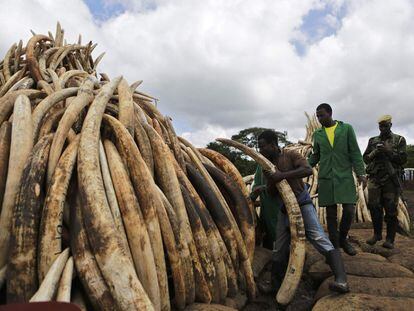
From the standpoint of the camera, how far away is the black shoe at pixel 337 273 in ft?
9.58

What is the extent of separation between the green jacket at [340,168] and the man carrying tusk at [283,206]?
0.51 meters

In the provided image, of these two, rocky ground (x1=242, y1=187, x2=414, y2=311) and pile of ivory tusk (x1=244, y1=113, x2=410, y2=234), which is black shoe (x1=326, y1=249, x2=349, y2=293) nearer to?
rocky ground (x1=242, y1=187, x2=414, y2=311)

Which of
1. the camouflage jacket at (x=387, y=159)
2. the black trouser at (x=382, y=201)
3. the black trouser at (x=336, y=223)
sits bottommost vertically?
the black trouser at (x=336, y=223)

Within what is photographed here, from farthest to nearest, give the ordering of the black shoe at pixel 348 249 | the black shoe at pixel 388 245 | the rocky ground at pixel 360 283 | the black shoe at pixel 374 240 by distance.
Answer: the black shoe at pixel 374 240 → the black shoe at pixel 388 245 → the black shoe at pixel 348 249 → the rocky ground at pixel 360 283

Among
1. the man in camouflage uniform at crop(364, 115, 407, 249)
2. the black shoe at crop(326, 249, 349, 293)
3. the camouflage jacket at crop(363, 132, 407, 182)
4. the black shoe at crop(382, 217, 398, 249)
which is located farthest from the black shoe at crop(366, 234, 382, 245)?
the black shoe at crop(326, 249, 349, 293)

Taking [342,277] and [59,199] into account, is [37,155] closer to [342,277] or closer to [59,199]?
[59,199]

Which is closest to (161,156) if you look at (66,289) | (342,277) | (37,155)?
(37,155)

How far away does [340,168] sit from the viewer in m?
3.95

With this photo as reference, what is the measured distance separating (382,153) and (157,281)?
388cm

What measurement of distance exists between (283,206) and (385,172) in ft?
7.12

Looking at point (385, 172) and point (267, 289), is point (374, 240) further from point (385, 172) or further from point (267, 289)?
point (267, 289)

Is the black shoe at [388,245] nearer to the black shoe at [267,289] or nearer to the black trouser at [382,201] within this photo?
the black trouser at [382,201]

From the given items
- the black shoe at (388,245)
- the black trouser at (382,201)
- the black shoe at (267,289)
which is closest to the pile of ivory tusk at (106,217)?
the black shoe at (267,289)

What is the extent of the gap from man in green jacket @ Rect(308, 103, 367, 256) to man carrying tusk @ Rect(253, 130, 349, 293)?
52 centimetres
